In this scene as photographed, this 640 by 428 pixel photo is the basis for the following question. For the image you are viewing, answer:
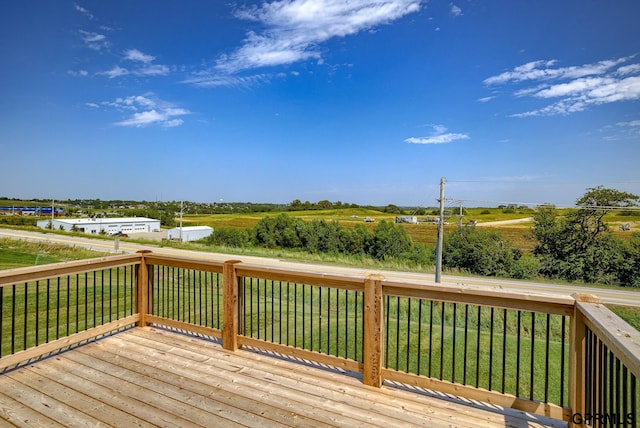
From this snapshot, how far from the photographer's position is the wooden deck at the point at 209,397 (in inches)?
89.2

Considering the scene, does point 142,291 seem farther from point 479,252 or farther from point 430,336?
point 479,252

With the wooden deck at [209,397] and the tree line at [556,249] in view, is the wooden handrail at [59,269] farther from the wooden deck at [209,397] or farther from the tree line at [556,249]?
the tree line at [556,249]

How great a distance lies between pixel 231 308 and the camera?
139 inches

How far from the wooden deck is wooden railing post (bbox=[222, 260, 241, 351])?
148 mm

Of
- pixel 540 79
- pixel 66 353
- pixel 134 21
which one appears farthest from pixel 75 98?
pixel 540 79

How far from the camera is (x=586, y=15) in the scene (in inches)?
508

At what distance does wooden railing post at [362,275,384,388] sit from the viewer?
2.77m

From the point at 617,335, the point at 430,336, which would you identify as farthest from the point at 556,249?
the point at 617,335

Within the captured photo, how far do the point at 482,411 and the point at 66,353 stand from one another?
392 centimetres

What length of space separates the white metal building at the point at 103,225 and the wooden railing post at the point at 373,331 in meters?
49.4

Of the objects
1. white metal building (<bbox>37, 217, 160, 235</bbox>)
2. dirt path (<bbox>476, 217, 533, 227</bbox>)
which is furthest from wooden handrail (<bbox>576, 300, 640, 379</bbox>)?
white metal building (<bbox>37, 217, 160, 235</bbox>)

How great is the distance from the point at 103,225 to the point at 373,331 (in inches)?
2114

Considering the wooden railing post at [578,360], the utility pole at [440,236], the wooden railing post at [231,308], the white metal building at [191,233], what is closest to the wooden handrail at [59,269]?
the wooden railing post at [231,308]

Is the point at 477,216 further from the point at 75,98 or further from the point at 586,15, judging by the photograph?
the point at 75,98
